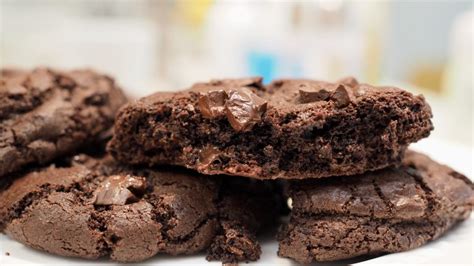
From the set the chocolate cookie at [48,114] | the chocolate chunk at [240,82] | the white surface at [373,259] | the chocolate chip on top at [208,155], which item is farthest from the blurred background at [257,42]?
the chocolate chip on top at [208,155]

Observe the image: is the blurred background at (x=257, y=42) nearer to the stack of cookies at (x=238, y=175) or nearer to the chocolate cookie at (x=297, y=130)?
the stack of cookies at (x=238, y=175)

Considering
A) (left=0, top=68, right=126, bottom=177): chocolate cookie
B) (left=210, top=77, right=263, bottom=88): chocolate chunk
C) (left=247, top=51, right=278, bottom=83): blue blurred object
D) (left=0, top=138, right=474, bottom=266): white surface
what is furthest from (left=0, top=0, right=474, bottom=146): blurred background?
(left=0, top=138, right=474, bottom=266): white surface

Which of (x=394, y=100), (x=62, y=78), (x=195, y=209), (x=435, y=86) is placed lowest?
(x=435, y=86)

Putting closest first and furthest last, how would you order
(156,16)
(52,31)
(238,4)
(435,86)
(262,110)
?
(262,110) → (238,4) → (435,86) → (52,31) → (156,16)

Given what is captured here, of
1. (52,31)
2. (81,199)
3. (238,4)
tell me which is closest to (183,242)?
(81,199)

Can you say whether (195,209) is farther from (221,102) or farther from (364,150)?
(364,150)

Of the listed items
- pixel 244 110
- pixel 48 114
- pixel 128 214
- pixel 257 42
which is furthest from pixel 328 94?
pixel 257 42

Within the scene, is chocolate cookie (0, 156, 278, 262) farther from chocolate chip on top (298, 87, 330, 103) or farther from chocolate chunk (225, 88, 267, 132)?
chocolate chip on top (298, 87, 330, 103)
